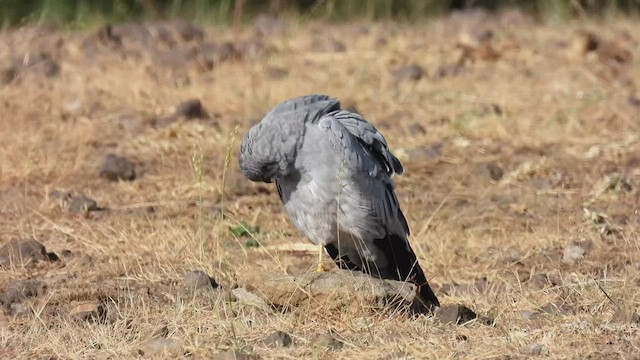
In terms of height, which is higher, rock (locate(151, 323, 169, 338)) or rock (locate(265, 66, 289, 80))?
rock (locate(151, 323, 169, 338))

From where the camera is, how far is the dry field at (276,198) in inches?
174

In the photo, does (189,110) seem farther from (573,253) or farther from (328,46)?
(573,253)

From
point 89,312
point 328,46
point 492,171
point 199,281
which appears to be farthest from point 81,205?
point 328,46

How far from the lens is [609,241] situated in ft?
19.5

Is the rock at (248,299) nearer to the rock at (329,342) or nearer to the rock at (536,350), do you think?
the rock at (329,342)

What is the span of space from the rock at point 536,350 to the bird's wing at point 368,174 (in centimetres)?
109

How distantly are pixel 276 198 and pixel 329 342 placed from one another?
2588mm

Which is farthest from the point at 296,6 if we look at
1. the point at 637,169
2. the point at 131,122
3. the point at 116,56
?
the point at 637,169

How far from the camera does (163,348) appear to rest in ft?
13.8

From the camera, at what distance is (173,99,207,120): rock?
806 centimetres

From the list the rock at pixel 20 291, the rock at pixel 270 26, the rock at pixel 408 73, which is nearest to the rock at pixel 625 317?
the rock at pixel 20 291

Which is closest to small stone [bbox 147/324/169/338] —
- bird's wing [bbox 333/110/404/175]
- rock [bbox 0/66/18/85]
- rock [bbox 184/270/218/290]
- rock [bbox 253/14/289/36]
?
rock [bbox 184/270/218/290]

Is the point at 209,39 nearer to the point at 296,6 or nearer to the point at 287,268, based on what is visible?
the point at 296,6

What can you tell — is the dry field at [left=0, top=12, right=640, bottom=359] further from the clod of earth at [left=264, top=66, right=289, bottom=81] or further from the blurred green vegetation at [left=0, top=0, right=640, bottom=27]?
the blurred green vegetation at [left=0, top=0, right=640, bottom=27]
